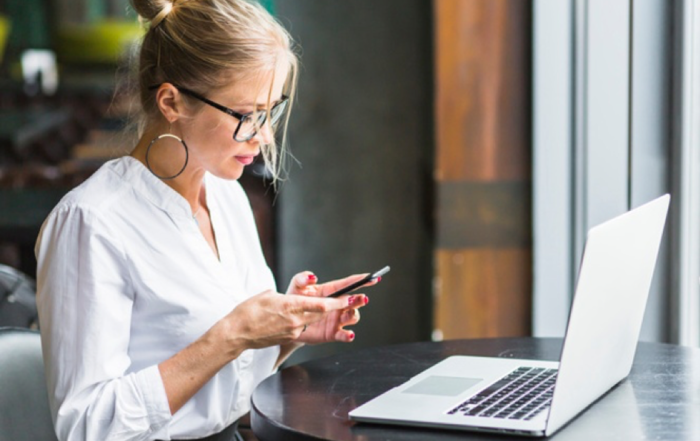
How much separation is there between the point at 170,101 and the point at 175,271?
10.7 inches

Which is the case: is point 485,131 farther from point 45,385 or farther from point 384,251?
point 45,385

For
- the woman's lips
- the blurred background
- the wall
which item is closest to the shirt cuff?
the woman's lips

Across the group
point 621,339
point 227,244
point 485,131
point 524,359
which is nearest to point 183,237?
point 227,244

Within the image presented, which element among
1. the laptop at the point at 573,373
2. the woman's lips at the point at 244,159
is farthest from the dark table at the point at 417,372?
the woman's lips at the point at 244,159

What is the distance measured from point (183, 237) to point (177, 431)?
0.30m

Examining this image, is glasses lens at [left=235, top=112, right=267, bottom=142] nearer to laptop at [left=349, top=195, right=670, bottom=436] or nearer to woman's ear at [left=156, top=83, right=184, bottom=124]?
woman's ear at [left=156, top=83, right=184, bottom=124]

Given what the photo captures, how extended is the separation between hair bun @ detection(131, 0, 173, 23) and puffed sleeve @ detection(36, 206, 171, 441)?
358mm

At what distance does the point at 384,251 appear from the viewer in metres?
3.86

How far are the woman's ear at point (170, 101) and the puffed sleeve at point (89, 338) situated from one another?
0.68 ft

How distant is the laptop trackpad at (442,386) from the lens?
1.30 m

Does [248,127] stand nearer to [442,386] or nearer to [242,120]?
[242,120]

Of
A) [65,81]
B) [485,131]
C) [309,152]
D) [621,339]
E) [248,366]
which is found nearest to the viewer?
[621,339]

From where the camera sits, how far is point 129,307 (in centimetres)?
146

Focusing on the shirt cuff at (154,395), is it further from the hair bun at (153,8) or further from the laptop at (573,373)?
the hair bun at (153,8)
